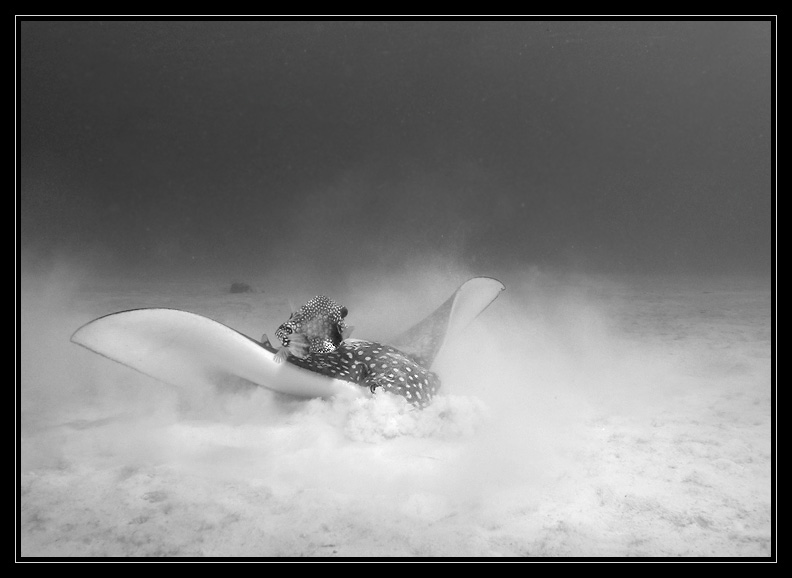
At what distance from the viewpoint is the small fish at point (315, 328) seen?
10.5 feet

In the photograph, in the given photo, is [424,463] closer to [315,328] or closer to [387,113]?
[315,328]

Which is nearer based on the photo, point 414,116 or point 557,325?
point 557,325

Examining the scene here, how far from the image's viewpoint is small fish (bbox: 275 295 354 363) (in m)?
3.20

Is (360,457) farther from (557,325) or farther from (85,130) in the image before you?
(85,130)

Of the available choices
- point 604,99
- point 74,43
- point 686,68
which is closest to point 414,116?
point 604,99

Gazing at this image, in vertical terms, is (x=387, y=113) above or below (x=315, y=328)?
above

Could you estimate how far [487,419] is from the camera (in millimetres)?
3184

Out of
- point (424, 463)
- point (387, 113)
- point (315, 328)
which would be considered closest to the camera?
point (424, 463)

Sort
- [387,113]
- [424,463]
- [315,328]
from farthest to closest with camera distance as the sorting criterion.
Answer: [387,113], [315,328], [424,463]

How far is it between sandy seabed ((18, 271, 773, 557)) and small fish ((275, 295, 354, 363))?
426 millimetres

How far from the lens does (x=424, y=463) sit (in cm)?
263

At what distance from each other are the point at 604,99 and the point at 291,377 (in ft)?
428

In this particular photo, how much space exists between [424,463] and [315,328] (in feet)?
4.15

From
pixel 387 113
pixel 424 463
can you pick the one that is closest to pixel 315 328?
pixel 424 463
